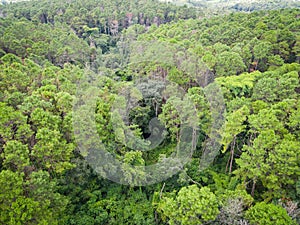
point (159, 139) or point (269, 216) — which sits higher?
point (269, 216)

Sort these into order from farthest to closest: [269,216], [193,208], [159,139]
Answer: [159,139]
[193,208]
[269,216]

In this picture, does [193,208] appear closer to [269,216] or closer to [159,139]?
[269,216]

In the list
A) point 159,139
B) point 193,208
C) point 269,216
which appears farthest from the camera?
point 159,139

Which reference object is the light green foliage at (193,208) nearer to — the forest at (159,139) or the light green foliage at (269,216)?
the forest at (159,139)

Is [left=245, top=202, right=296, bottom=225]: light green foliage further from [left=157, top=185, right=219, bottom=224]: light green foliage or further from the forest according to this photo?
[left=157, top=185, right=219, bottom=224]: light green foliage

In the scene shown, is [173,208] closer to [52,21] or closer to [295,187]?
[295,187]

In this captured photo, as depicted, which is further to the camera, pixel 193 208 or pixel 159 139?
pixel 159 139

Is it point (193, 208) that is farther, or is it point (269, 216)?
point (193, 208)

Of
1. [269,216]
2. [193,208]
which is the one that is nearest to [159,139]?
[193,208]

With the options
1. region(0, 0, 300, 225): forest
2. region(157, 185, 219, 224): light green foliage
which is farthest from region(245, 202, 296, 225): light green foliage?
region(157, 185, 219, 224): light green foliage
